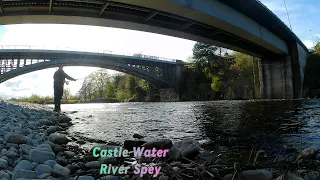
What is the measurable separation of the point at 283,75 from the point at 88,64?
30504 mm

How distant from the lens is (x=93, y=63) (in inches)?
1574

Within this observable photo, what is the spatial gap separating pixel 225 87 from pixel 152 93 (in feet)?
71.4

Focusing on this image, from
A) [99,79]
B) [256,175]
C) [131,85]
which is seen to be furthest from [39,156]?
[99,79]

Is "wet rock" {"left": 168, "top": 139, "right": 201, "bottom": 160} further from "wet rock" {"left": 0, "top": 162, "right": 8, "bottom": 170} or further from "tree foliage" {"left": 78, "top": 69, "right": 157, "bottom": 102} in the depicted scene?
"tree foliage" {"left": 78, "top": 69, "right": 157, "bottom": 102}

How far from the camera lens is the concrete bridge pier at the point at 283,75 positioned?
25.8 metres

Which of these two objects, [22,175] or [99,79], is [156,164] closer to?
[22,175]

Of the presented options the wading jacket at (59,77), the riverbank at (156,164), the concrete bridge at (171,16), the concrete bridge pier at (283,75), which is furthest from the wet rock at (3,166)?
the concrete bridge pier at (283,75)

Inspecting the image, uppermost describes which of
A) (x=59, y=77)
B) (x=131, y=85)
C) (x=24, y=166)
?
(x=131, y=85)

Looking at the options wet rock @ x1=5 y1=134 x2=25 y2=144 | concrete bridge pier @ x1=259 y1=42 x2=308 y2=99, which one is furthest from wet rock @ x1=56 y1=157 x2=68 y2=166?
concrete bridge pier @ x1=259 y1=42 x2=308 y2=99

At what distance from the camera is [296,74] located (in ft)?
85.5

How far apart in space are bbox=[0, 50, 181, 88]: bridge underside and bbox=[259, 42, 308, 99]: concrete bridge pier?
21.8 m

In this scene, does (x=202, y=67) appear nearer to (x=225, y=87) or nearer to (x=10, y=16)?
(x=225, y=87)

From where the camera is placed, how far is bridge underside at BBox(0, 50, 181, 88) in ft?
116

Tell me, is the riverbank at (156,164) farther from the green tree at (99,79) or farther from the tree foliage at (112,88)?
the green tree at (99,79)
